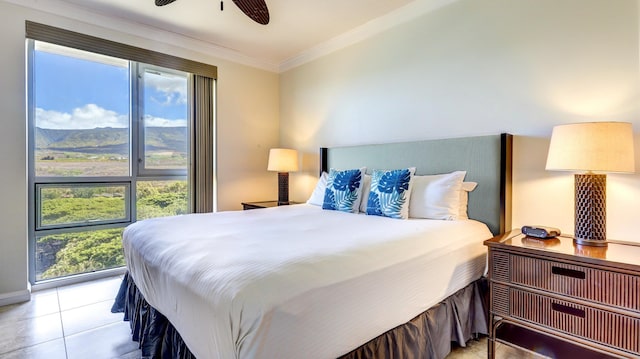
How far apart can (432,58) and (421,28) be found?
0.32 metres

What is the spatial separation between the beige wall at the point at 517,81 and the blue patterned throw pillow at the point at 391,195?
2.09ft

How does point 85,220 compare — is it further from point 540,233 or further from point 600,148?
point 600,148

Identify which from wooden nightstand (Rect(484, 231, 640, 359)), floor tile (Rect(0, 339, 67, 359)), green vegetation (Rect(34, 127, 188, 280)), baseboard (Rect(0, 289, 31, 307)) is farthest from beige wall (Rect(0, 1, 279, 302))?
wooden nightstand (Rect(484, 231, 640, 359))

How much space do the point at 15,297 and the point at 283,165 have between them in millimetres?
2723

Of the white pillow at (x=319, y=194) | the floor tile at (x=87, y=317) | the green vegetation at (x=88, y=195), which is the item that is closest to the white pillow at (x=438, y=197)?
the white pillow at (x=319, y=194)

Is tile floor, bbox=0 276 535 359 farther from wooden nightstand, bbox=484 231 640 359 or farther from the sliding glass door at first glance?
the sliding glass door

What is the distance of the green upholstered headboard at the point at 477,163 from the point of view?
222 centimetres

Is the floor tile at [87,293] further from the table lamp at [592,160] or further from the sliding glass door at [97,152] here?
the table lamp at [592,160]

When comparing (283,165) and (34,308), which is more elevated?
(283,165)

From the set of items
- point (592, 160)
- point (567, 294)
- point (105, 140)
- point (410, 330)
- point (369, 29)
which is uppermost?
point (369, 29)

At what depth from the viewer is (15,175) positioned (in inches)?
105

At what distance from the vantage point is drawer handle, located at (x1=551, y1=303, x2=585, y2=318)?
148cm

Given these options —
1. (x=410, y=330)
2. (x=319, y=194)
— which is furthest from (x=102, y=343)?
(x=319, y=194)

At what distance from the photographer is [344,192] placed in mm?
2752
